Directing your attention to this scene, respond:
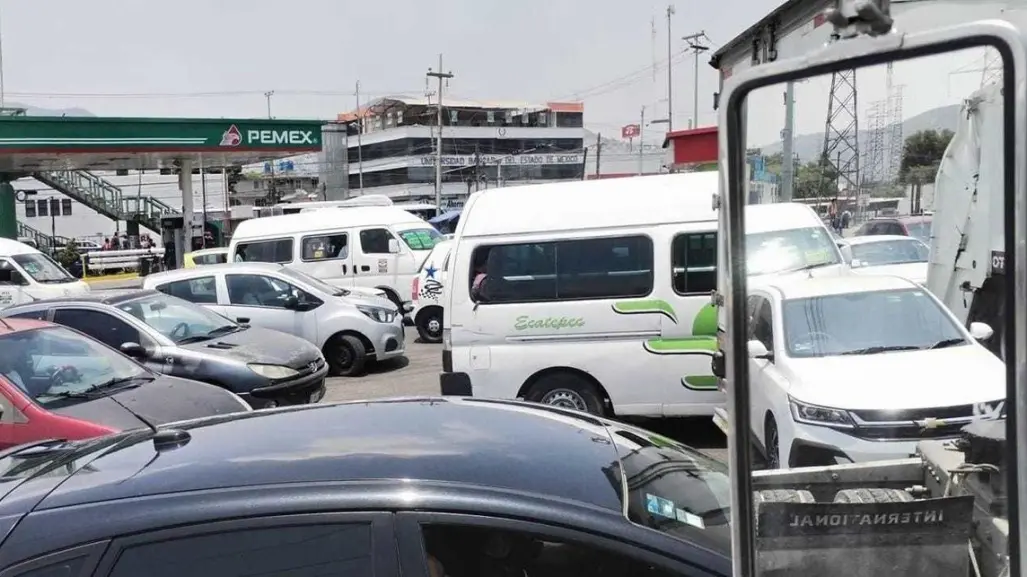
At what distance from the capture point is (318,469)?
7.87 feet

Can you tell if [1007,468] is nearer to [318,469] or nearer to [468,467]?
[468,467]

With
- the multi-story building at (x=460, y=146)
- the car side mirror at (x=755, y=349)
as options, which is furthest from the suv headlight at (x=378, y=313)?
the multi-story building at (x=460, y=146)

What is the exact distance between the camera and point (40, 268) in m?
16.6

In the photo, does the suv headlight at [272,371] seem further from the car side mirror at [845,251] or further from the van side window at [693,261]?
the car side mirror at [845,251]

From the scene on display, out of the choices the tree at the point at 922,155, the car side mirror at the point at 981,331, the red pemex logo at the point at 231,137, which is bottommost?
the car side mirror at the point at 981,331

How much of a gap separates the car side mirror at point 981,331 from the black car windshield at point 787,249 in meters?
0.40

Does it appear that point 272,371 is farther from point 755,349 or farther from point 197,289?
point 755,349

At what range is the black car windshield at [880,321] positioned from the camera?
2.38m

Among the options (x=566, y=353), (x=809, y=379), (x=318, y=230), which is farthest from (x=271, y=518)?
(x=318, y=230)

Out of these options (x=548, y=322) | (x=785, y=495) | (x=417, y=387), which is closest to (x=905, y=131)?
(x=785, y=495)

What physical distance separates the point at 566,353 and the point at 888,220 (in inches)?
222

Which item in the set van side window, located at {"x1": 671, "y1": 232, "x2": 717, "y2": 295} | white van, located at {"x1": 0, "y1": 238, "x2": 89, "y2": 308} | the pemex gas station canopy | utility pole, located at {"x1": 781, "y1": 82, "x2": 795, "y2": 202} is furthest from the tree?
the pemex gas station canopy

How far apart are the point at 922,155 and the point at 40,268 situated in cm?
1819

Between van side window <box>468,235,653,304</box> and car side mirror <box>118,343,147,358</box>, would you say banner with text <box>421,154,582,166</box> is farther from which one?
van side window <box>468,235,653,304</box>
